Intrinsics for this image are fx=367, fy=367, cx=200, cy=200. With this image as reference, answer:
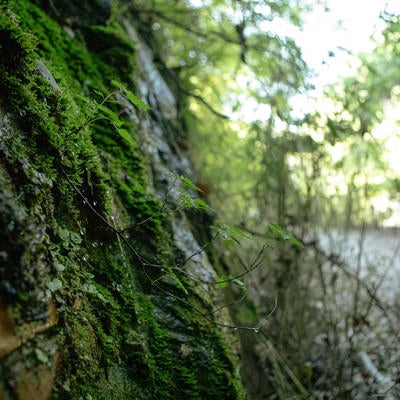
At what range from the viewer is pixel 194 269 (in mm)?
2426

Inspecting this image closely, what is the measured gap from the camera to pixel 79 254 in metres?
1.73

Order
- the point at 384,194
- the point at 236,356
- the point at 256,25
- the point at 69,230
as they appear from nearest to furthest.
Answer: the point at 69,230 → the point at 236,356 → the point at 256,25 → the point at 384,194

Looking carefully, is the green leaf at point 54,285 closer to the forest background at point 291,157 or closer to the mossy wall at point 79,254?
the mossy wall at point 79,254

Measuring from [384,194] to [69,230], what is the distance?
18.2 ft

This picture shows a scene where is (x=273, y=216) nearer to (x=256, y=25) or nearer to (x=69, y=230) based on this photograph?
(x=256, y=25)

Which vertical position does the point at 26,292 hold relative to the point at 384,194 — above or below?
below

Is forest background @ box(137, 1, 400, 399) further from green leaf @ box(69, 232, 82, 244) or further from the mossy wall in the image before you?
green leaf @ box(69, 232, 82, 244)

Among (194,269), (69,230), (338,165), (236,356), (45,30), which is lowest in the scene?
(236,356)

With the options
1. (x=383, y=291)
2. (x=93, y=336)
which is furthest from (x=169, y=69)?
(x=383, y=291)

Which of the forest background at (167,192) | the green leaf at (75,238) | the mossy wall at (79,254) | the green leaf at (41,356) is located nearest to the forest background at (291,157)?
the forest background at (167,192)

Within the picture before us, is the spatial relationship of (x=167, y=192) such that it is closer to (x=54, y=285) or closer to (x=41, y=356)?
(x=54, y=285)

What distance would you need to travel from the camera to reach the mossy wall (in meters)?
1.27

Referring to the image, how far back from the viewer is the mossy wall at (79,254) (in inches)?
49.9

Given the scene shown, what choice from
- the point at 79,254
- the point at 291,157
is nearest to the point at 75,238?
the point at 79,254
